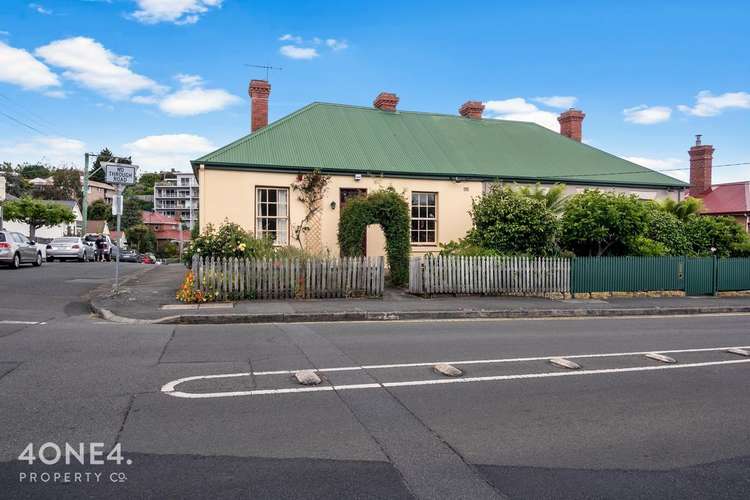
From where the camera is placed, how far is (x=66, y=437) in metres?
4.68

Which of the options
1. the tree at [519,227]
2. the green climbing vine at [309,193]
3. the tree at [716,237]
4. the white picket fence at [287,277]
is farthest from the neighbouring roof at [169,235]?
the tree at [716,237]

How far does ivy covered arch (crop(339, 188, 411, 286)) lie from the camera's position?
16.2 m

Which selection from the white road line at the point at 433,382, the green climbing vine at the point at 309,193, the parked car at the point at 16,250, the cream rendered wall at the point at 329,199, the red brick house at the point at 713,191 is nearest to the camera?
the white road line at the point at 433,382

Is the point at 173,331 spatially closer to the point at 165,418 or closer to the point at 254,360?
the point at 254,360

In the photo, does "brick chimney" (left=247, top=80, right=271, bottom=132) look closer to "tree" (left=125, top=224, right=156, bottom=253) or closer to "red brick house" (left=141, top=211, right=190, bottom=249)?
"tree" (left=125, top=224, right=156, bottom=253)

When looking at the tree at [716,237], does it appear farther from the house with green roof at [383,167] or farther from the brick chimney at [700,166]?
the brick chimney at [700,166]

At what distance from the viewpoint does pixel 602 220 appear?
18219mm

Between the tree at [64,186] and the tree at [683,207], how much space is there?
9006 cm

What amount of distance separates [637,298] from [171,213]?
426ft

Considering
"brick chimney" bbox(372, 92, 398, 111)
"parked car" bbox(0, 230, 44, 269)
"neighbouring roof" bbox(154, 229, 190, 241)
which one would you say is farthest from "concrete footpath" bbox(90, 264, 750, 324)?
"neighbouring roof" bbox(154, 229, 190, 241)

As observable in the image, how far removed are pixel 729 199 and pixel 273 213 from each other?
31031mm

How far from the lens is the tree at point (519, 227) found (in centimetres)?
1742

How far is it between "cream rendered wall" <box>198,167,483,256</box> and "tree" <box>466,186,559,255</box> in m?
2.93

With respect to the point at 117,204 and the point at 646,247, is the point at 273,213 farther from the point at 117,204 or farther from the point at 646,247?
the point at 646,247
